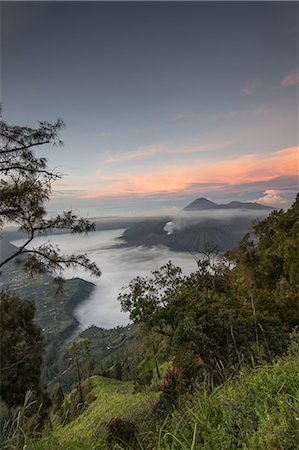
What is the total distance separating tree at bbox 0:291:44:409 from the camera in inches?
669

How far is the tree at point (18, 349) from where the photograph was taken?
17.0 m

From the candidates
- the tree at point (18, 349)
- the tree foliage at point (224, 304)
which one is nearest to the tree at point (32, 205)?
the tree foliage at point (224, 304)

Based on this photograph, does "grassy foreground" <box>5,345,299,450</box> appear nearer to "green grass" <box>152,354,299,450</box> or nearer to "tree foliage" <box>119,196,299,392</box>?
"green grass" <box>152,354,299,450</box>

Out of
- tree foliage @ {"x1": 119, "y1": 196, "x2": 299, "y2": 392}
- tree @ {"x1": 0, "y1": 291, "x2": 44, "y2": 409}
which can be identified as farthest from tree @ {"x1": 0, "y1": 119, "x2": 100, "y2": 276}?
tree @ {"x1": 0, "y1": 291, "x2": 44, "y2": 409}

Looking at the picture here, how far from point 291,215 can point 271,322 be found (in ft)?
20.5

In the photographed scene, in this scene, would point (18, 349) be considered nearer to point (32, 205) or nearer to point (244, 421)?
point (32, 205)

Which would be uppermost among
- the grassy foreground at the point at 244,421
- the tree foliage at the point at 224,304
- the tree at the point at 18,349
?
the grassy foreground at the point at 244,421

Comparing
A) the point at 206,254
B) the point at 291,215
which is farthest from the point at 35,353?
the point at 291,215

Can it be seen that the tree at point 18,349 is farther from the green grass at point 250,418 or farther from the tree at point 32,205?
the green grass at point 250,418

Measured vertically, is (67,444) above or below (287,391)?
below

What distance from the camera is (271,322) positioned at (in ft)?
40.1

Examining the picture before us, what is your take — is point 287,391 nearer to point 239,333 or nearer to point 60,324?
point 239,333

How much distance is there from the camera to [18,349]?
57.3ft

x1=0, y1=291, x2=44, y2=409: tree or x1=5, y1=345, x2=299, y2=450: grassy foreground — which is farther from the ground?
x1=5, y1=345, x2=299, y2=450: grassy foreground
